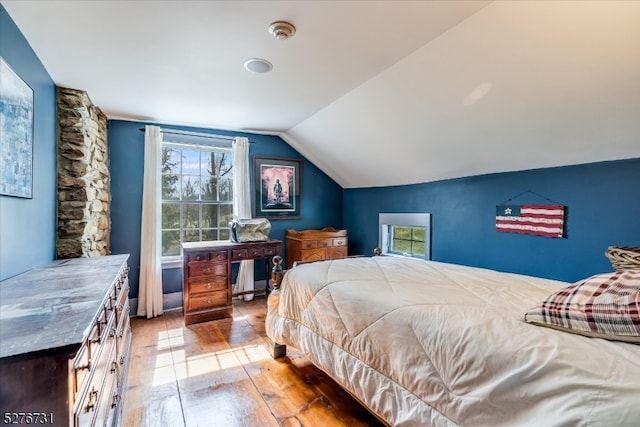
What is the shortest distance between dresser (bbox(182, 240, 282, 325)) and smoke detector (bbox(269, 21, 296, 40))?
2368 mm

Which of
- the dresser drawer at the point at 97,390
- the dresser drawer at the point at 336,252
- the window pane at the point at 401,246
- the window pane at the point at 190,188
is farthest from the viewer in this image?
the dresser drawer at the point at 336,252

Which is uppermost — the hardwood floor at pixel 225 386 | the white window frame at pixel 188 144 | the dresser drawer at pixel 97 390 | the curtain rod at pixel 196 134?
the curtain rod at pixel 196 134

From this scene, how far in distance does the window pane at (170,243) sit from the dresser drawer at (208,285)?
0.81 meters

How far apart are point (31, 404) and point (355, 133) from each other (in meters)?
3.32

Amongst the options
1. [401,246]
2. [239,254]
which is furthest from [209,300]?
[401,246]

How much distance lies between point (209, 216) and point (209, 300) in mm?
1230

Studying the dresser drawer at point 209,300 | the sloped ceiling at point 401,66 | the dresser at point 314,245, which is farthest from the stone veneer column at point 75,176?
the dresser at point 314,245

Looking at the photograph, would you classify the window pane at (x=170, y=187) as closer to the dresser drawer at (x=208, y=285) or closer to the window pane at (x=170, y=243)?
the window pane at (x=170, y=243)

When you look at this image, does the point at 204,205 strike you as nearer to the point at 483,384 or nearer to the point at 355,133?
the point at 355,133

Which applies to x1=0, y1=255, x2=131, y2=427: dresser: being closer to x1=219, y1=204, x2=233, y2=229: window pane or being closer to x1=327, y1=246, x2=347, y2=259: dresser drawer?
x1=219, y1=204, x2=233, y2=229: window pane

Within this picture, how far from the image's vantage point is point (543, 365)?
0.98 metres

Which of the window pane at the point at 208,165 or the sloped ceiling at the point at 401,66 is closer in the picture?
the sloped ceiling at the point at 401,66

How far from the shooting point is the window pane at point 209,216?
409cm

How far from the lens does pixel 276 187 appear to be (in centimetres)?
452
